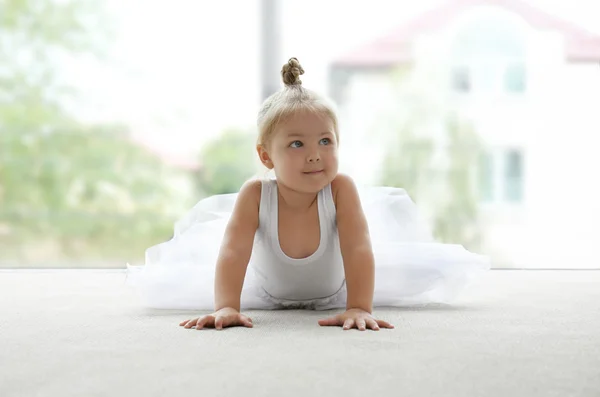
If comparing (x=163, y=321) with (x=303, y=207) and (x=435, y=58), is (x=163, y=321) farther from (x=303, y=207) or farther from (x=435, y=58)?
(x=435, y=58)

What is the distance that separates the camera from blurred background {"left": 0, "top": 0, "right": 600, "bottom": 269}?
2.67 meters

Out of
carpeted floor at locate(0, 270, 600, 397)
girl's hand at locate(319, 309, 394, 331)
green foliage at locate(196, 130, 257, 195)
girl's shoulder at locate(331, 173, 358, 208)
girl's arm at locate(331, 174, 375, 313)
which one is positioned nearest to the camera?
carpeted floor at locate(0, 270, 600, 397)

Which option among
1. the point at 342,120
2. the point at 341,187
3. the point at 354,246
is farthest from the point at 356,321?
the point at 342,120

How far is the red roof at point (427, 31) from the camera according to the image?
270cm

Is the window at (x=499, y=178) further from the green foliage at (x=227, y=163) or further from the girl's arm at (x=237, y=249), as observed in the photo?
the girl's arm at (x=237, y=249)

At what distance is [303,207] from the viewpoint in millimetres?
1450

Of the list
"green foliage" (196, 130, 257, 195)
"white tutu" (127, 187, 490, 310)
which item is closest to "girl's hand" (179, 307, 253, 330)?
"white tutu" (127, 187, 490, 310)

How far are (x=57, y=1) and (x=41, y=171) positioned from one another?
0.62 meters

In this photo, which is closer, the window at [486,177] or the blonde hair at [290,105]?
the blonde hair at [290,105]

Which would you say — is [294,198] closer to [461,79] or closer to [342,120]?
[342,120]

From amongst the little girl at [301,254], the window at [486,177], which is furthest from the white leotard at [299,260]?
the window at [486,177]

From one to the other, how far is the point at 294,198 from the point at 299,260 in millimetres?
115

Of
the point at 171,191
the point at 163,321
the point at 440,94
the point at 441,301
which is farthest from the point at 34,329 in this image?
the point at 440,94

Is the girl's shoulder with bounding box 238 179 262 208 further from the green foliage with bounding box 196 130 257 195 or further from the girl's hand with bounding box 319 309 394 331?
the green foliage with bounding box 196 130 257 195
